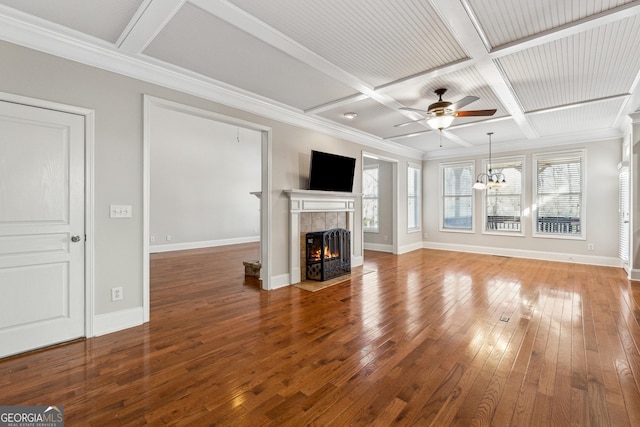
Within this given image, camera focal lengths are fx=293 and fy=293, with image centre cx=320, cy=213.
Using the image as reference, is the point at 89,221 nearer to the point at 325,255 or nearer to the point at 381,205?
the point at 325,255

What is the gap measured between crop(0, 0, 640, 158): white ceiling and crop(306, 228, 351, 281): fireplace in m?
2.05

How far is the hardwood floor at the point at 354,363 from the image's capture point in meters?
1.80

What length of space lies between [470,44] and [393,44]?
700 millimetres

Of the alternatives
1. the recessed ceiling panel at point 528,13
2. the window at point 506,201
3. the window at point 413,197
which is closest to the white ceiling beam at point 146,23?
the recessed ceiling panel at point 528,13

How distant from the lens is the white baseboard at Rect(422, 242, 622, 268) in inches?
238

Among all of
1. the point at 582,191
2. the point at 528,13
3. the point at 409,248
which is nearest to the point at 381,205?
the point at 409,248

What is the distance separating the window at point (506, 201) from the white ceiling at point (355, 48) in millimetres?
2716

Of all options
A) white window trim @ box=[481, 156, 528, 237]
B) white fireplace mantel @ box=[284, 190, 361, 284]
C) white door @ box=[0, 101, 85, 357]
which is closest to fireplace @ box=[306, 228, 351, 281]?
white fireplace mantel @ box=[284, 190, 361, 284]

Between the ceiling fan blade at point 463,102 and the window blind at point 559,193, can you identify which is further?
the window blind at point 559,193

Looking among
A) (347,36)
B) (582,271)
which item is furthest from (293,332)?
(582,271)

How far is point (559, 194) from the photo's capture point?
6.57 m

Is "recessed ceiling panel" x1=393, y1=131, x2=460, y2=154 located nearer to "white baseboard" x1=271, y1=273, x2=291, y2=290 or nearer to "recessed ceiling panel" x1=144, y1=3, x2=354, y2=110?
"recessed ceiling panel" x1=144, y1=3, x2=354, y2=110

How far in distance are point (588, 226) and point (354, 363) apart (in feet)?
22.0

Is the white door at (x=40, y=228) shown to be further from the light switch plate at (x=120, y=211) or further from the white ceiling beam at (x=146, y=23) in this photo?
the white ceiling beam at (x=146, y=23)
